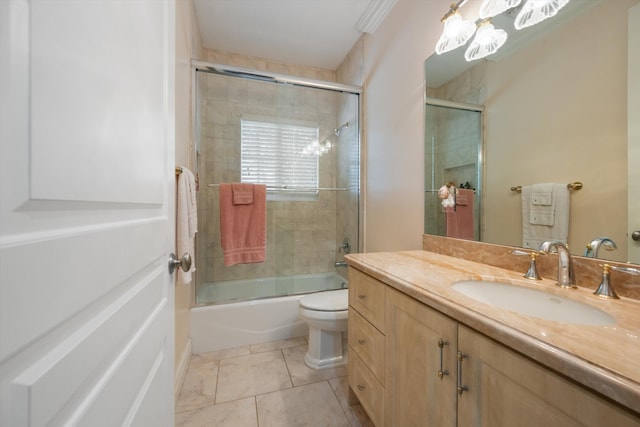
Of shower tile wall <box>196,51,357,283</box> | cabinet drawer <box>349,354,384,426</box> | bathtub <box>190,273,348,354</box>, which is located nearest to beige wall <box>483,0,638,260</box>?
cabinet drawer <box>349,354,384,426</box>

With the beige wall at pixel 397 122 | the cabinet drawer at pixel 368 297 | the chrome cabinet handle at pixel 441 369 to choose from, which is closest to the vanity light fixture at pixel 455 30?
the beige wall at pixel 397 122

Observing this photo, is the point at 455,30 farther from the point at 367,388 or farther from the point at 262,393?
the point at 262,393

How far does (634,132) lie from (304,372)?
1850 mm

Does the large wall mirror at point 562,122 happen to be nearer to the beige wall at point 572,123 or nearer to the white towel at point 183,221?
the beige wall at point 572,123

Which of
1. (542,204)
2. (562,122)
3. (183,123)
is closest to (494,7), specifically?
(562,122)

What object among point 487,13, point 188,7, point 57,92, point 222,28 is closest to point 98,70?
point 57,92

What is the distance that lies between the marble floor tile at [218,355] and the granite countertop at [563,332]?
4.72 ft

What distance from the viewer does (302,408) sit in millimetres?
1319

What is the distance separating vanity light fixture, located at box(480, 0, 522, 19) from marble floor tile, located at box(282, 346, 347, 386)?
206 cm

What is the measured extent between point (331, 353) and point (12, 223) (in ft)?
5.74

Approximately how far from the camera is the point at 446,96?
1383 millimetres

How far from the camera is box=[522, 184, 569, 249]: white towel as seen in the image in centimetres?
89

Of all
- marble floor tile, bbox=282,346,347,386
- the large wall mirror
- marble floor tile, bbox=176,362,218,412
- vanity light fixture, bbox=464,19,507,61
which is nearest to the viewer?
the large wall mirror

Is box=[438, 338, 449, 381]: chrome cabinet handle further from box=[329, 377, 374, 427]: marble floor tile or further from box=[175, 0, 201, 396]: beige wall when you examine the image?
box=[175, 0, 201, 396]: beige wall
